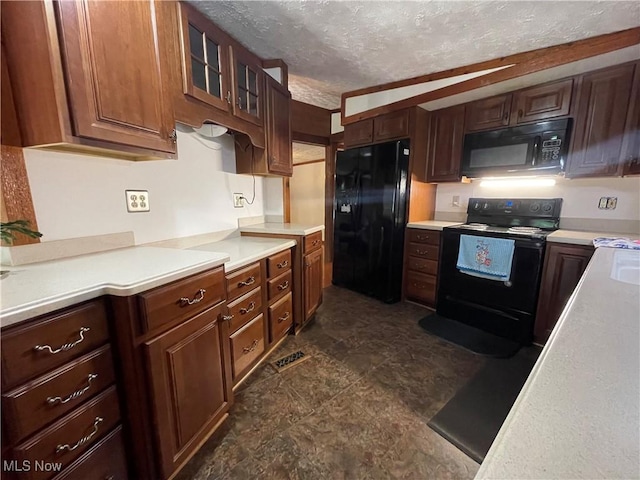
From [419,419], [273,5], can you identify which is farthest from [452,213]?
[273,5]

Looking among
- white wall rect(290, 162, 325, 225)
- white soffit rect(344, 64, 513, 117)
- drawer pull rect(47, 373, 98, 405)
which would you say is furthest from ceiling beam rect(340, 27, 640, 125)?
drawer pull rect(47, 373, 98, 405)

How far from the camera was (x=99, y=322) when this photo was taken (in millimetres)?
899

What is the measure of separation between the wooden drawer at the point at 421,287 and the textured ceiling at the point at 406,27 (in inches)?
76.6

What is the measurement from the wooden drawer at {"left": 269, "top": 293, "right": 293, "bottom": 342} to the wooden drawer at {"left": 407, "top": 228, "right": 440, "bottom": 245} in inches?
56.8

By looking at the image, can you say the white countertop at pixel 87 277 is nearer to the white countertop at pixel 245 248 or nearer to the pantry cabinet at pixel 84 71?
the white countertop at pixel 245 248

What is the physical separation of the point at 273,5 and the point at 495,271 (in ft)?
8.03

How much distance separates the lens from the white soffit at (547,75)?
5.86 ft

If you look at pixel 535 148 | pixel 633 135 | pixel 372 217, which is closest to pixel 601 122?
pixel 633 135

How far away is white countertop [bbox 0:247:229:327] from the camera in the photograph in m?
0.75

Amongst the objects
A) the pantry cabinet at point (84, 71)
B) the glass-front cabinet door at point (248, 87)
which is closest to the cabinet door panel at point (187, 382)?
the pantry cabinet at point (84, 71)

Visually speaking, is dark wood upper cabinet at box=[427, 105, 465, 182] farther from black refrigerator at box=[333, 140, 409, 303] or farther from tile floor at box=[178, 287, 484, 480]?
tile floor at box=[178, 287, 484, 480]

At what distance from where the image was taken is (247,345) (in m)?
1.69

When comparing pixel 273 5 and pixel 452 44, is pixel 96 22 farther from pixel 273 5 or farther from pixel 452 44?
pixel 452 44

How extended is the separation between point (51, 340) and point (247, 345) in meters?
1.03
